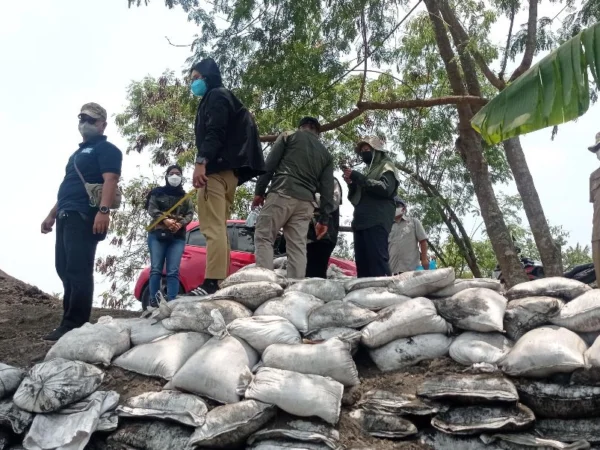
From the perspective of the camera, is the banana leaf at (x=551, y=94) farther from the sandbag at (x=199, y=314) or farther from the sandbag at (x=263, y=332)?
the sandbag at (x=199, y=314)

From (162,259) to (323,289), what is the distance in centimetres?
203

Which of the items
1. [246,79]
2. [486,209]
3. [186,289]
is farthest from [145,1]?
[486,209]

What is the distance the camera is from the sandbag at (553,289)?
12.7 feet

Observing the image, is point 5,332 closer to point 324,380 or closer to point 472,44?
point 324,380

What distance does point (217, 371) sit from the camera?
3.52m

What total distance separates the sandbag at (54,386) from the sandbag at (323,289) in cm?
133

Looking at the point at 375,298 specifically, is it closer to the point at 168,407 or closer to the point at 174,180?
the point at 168,407

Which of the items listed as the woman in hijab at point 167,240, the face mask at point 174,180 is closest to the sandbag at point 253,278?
the woman in hijab at point 167,240

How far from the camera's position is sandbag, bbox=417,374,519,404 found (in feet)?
10.4

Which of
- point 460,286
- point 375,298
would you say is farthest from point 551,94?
point 375,298

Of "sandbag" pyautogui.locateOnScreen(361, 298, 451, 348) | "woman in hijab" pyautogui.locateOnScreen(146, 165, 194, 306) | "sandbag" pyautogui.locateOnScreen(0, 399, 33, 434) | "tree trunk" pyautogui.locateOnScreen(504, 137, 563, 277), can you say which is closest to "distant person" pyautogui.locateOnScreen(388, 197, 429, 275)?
"tree trunk" pyautogui.locateOnScreen(504, 137, 563, 277)

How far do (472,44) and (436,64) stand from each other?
3.90m

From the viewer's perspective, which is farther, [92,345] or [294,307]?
[294,307]

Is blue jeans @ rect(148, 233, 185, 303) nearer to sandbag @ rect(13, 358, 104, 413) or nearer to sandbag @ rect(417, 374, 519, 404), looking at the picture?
sandbag @ rect(13, 358, 104, 413)
